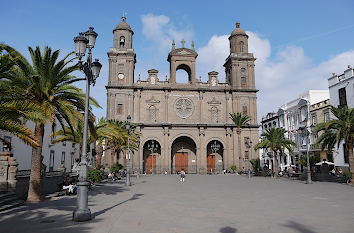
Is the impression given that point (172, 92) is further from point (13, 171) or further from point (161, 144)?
point (13, 171)

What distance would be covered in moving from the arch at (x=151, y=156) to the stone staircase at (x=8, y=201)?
1330 inches

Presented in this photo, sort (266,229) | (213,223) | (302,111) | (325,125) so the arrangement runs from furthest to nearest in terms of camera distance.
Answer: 1. (302,111)
2. (325,125)
3. (213,223)
4. (266,229)

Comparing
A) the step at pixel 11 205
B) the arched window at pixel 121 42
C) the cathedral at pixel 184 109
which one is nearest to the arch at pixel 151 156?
the cathedral at pixel 184 109

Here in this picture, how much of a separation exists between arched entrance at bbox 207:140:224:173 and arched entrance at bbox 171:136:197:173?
2.59 meters

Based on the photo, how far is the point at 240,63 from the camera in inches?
1993

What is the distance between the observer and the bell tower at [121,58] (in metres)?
47.6

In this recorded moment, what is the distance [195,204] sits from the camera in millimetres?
12742

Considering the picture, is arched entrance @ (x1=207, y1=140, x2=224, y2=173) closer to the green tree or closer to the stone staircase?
the stone staircase

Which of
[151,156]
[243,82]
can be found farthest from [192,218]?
[243,82]

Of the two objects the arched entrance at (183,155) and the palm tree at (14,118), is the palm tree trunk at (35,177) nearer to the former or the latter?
the palm tree at (14,118)

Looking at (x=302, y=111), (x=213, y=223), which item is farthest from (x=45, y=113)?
(x=302, y=111)

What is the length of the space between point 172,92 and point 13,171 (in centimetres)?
3685

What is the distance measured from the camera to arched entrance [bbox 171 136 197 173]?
1913 inches

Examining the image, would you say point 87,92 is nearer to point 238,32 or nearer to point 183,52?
point 183,52
